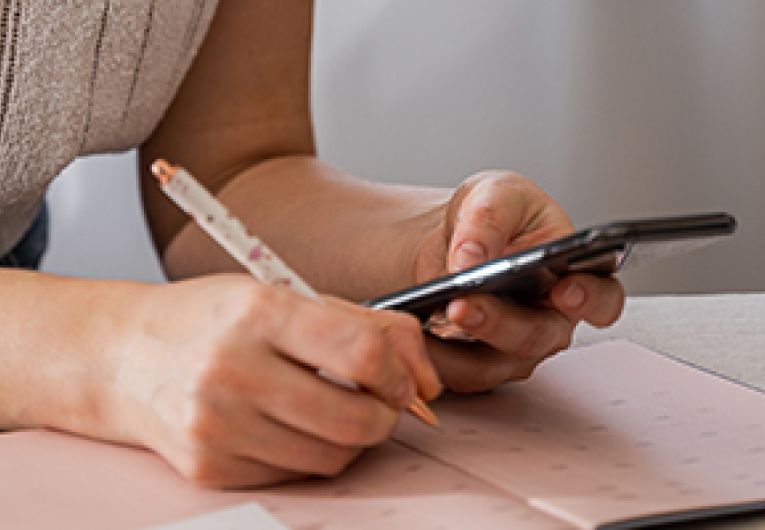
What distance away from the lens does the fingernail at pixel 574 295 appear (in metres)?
0.50

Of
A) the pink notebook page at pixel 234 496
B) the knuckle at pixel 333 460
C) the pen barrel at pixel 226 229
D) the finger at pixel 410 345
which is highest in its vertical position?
the pen barrel at pixel 226 229

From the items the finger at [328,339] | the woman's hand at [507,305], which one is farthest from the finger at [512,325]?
the finger at [328,339]

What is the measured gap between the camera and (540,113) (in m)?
1.63

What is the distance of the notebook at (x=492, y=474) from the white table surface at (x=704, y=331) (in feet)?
0.28

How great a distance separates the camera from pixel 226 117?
870mm

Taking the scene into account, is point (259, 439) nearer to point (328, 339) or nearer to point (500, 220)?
point (328, 339)

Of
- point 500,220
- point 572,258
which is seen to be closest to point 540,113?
point 500,220

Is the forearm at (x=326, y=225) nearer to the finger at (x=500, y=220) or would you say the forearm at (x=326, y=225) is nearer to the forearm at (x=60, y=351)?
the finger at (x=500, y=220)

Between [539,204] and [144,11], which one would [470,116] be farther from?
[539,204]

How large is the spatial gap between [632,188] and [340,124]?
47cm

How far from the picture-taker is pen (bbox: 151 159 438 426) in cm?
39

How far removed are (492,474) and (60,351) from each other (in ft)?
0.65

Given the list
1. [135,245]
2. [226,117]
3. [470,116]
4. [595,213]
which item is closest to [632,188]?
[595,213]

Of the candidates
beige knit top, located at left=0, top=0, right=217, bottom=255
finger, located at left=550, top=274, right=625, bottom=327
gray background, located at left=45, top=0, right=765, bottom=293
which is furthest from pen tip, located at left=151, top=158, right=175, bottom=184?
gray background, located at left=45, top=0, right=765, bottom=293
